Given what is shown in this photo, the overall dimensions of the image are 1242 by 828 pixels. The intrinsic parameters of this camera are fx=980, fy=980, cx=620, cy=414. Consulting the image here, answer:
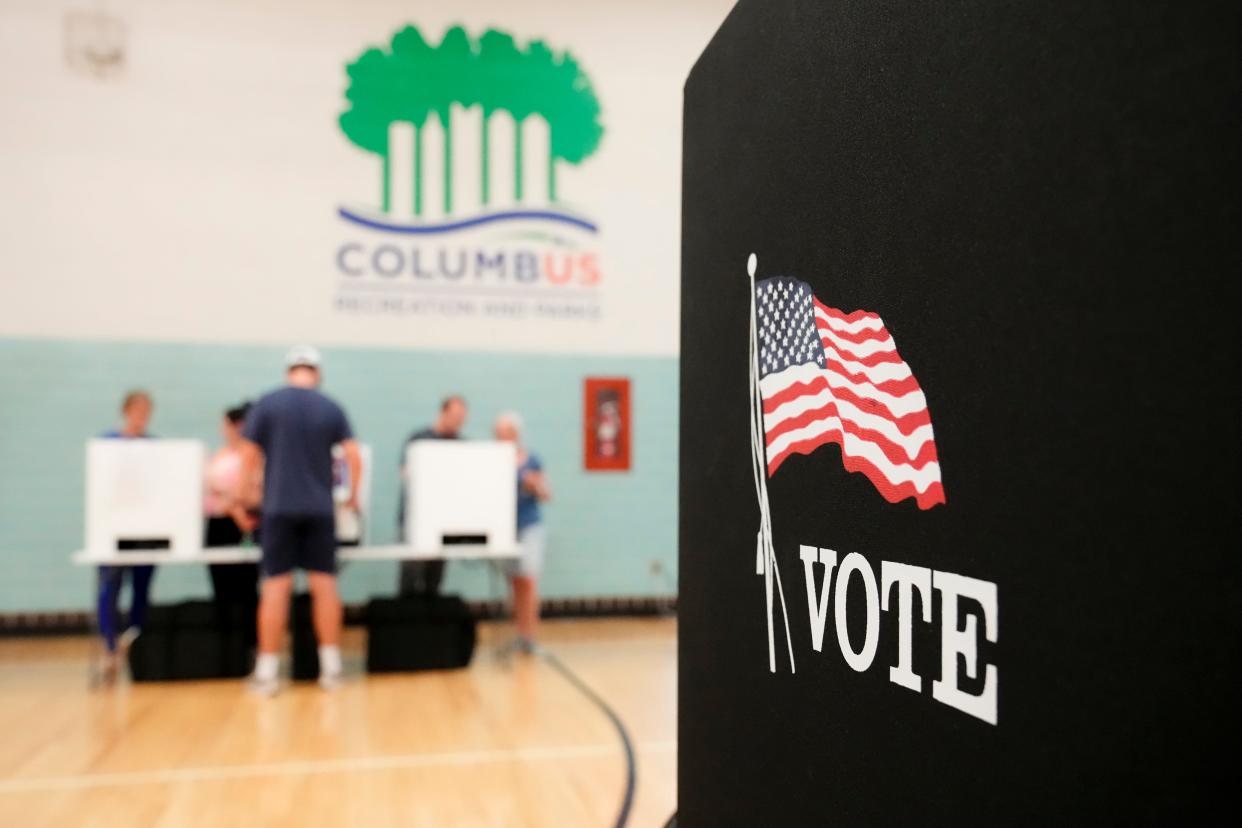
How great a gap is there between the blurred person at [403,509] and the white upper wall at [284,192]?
101cm

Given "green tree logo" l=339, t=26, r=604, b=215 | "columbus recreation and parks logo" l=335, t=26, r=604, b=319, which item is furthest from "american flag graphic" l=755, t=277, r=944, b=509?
"green tree logo" l=339, t=26, r=604, b=215

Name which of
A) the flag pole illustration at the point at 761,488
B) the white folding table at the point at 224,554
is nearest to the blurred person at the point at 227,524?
the white folding table at the point at 224,554

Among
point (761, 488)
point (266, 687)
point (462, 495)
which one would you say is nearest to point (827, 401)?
point (761, 488)

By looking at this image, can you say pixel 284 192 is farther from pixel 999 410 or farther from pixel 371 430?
pixel 999 410

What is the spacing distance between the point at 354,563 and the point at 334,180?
2731 mm

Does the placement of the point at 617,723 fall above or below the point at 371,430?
below

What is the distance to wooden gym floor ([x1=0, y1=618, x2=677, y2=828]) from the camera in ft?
10.3

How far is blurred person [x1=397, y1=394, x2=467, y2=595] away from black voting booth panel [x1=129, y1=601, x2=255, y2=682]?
114 centimetres

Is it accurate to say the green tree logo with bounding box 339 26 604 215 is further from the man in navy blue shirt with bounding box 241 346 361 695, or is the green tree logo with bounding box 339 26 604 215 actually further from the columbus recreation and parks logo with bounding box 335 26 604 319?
the man in navy blue shirt with bounding box 241 346 361 695

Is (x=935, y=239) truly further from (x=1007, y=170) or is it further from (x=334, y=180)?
(x=334, y=180)

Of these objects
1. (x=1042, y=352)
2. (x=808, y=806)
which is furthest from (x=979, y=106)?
(x=808, y=806)

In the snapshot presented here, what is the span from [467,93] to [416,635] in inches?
157

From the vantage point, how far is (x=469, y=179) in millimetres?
7219

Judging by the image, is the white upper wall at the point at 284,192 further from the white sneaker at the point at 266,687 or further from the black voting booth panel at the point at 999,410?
the black voting booth panel at the point at 999,410
